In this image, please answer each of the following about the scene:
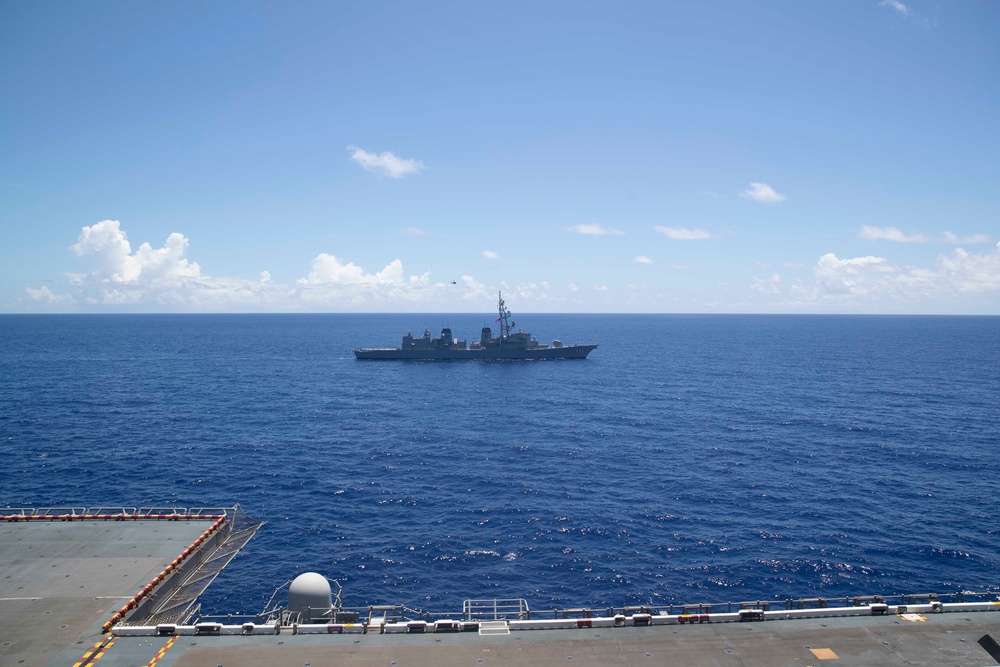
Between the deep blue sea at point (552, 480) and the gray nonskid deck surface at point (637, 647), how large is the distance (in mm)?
14753

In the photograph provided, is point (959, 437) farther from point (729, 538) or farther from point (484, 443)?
point (484, 443)

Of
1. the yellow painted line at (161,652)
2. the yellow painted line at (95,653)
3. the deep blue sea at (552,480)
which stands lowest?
the deep blue sea at (552,480)

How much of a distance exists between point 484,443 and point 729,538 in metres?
45.3

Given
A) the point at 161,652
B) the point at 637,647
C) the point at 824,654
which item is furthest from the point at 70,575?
the point at 824,654

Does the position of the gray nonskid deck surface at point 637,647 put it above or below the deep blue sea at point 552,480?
above

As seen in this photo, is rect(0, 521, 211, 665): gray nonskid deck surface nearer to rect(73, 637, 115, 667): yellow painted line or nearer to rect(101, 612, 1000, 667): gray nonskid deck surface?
rect(73, 637, 115, 667): yellow painted line

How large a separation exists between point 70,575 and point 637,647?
36.6 metres

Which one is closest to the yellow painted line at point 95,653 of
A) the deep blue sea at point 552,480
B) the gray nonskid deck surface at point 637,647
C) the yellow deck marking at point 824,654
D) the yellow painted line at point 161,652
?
the gray nonskid deck surface at point 637,647

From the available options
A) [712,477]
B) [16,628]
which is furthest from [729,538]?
[16,628]

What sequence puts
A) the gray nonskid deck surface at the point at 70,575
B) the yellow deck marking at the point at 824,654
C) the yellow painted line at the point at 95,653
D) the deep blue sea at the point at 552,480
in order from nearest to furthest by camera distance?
the yellow painted line at the point at 95,653 < the yellow deck marking at the point at 824,654 < the gray nonskid deck surface at the point at 70,575 < the deep blue sea at the point at 552,480

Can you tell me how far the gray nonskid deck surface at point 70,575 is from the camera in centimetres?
3177

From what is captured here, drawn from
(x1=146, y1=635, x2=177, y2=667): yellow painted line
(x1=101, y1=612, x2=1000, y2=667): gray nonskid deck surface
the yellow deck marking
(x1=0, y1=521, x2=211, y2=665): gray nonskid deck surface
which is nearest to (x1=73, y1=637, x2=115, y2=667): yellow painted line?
(x1=0, y1=521, x2=211, y2=665): gray nonskid deck surface

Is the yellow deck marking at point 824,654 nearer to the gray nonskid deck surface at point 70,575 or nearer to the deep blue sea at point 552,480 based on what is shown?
the deep blue sea at point 552,480

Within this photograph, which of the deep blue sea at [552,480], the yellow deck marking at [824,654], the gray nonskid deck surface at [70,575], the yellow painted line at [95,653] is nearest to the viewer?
the yellow painted line at [95,653]
